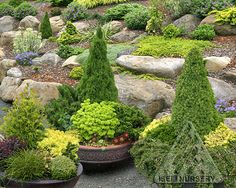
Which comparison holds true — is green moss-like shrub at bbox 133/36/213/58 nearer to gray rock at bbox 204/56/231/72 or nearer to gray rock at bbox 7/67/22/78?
gray rock at bbox 204/56/231/72

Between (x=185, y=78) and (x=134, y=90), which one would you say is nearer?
(x=185, y=78)

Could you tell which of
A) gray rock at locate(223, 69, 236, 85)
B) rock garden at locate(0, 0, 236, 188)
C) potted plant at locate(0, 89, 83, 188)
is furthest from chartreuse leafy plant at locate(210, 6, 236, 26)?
potted plant at locate(0, 89, 83, 188)

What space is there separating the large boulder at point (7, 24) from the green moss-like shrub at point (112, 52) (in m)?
6.60

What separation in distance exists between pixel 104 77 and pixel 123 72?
299 centimetres

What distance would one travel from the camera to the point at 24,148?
7.22 metres

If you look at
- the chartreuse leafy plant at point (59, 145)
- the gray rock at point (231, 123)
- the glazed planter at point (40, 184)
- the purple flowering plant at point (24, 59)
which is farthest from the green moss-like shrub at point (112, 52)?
the glazed planter at point (40, 184)

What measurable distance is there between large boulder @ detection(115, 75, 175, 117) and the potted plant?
2.99 m

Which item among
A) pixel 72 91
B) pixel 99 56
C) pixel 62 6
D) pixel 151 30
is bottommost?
pixel 62 6

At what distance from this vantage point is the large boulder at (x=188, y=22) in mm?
14734

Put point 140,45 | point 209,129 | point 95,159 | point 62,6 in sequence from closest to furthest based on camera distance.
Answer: point 209,129, point 95,159, point 140,45, point 62,6

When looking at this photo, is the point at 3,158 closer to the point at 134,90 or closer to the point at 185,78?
the point at 185,78

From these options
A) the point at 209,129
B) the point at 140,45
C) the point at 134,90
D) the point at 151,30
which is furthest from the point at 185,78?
the point at 151,30

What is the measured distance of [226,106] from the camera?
10.4 meters

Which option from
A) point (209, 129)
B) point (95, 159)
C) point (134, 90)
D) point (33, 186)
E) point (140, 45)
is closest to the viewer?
point (33, 186)
